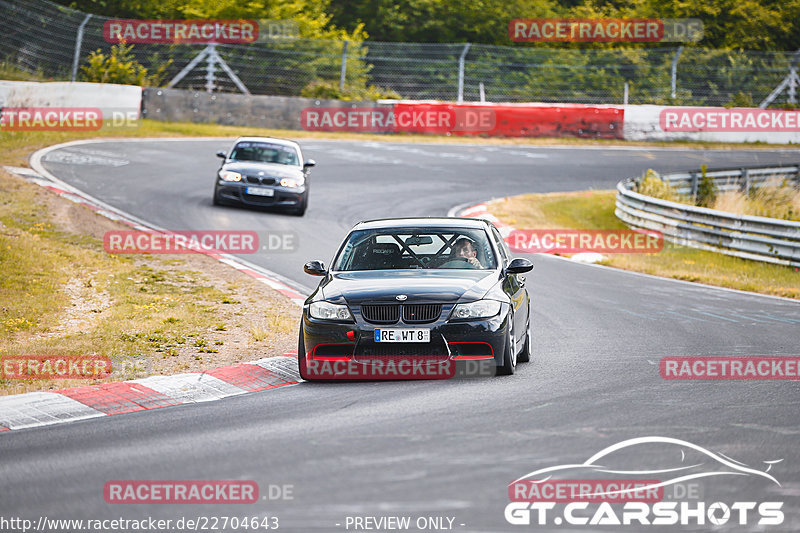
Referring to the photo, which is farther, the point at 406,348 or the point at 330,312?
the point at 330,312

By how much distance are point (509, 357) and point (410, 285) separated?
1048 millimetres

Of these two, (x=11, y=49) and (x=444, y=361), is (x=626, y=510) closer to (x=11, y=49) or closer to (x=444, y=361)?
(x=444, y=361)

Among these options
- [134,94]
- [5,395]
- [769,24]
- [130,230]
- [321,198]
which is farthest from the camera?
[769,24]

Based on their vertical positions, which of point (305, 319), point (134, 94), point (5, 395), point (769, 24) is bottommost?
point (5, 395)

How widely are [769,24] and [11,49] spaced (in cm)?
3505

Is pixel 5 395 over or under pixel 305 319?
under

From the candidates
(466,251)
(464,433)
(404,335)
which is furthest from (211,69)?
(464,433)

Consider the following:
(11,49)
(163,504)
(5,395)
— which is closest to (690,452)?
(163,504)

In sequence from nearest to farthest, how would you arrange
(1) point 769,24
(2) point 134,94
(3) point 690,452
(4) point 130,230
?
1. (3) point 690,452
2. (4) point 130,230
3. (2) point 134,94
4. (1) point 769,24

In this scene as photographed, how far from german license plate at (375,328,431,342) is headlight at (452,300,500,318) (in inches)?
12.4

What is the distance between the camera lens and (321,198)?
24062mm

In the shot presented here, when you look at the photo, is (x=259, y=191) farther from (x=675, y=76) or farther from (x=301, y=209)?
(x=675, y=76)

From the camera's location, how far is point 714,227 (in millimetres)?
21219

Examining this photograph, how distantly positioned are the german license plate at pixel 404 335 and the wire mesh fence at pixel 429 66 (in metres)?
27.4
